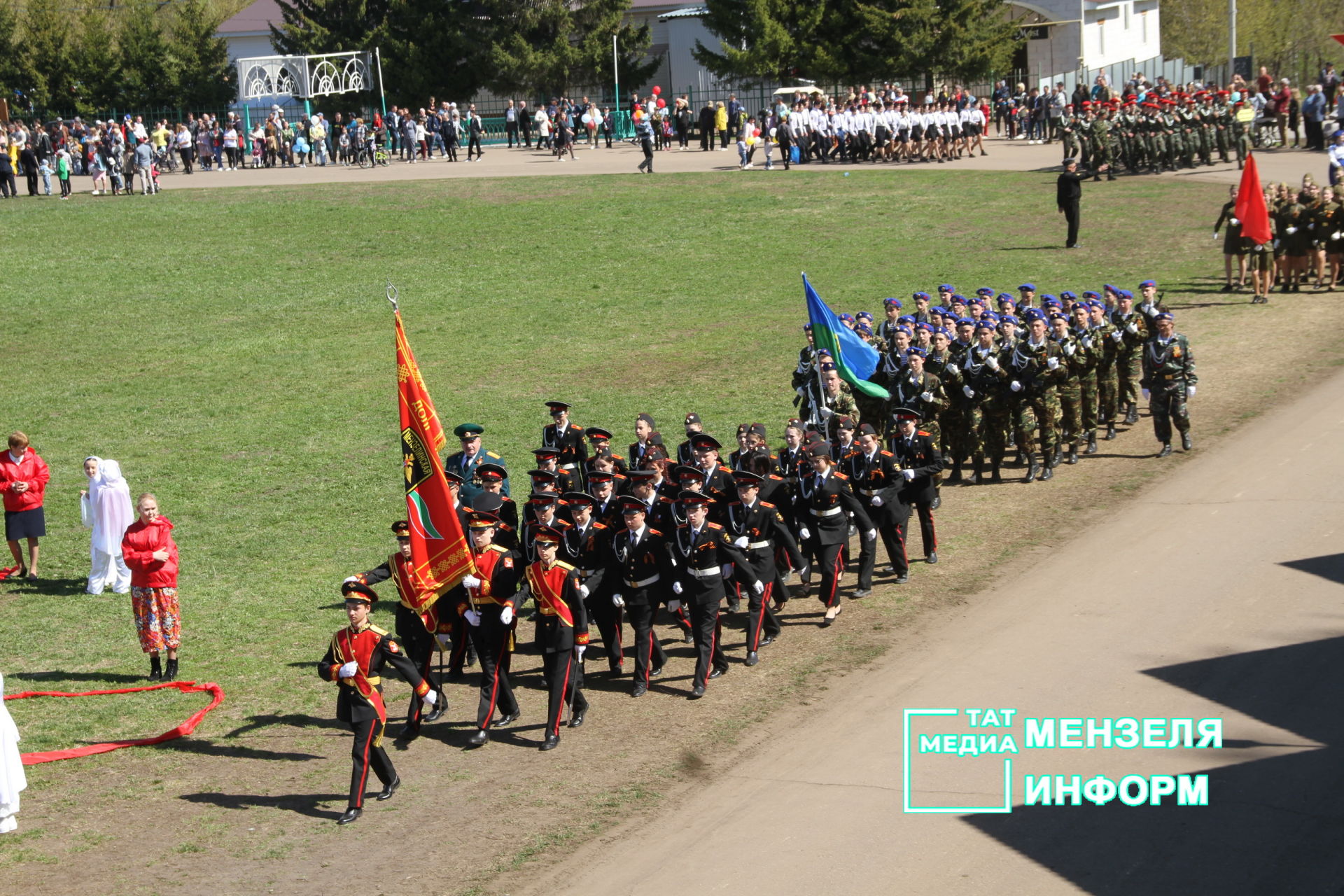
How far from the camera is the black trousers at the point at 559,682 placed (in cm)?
1119

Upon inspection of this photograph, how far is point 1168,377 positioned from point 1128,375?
1535mm

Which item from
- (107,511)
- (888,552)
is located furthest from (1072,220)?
(107,511)

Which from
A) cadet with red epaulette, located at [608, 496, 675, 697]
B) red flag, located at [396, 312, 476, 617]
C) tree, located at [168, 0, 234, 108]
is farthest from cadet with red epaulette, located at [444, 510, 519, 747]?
tree, located at [168, 0, 234, 108]

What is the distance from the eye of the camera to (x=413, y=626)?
39.0ft

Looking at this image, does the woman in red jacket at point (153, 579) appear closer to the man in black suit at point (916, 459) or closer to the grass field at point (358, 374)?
the grass field at point (358, 374)

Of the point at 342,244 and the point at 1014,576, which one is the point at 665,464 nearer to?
the point at 1014,576

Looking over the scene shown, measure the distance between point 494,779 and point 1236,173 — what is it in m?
33.8

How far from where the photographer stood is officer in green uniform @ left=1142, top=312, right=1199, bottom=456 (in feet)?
58.5

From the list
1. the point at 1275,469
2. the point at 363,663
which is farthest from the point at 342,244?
the point at 363,663

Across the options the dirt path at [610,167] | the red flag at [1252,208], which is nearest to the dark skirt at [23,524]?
the red flag at [1252,208]

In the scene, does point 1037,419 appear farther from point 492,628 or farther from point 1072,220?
point 1072,220

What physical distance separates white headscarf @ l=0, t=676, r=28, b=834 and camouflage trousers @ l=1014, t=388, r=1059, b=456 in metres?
11.9

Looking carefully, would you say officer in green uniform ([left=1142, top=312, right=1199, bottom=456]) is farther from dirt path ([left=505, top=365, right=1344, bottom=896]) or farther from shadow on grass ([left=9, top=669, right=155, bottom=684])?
shadow on grass ([left=9, top=669, right=155, bottom=684])

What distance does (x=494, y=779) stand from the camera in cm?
1064
